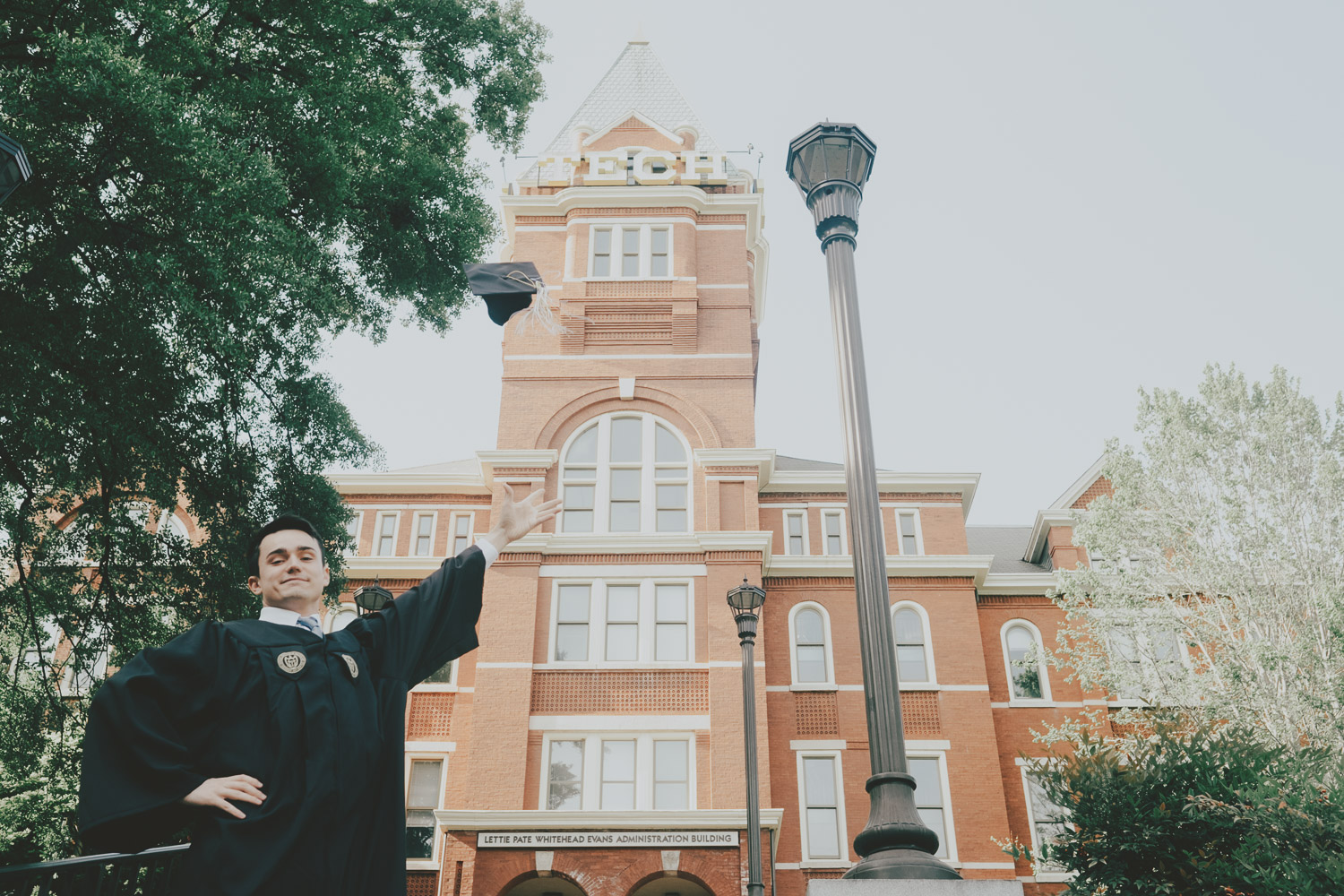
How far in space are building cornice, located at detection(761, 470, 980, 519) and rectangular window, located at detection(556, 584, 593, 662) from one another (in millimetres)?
6343

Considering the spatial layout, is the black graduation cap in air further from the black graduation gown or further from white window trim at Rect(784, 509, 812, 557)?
white window trim at Rect(784, 509, 812, 557)

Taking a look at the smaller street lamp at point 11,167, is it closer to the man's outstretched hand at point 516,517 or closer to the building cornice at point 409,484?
the man's outstretched hand at point 516,517

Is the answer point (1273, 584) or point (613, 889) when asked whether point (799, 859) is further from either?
point (1273, 584)

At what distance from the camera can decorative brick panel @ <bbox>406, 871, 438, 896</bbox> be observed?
21.9m

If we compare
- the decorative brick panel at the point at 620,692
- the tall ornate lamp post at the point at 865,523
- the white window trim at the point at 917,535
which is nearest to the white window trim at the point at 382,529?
the decorative brick panel at the point at 620,692

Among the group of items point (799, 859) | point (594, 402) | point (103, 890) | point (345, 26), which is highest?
point (594, 402)

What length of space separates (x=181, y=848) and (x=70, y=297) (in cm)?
693

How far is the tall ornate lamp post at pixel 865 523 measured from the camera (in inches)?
205

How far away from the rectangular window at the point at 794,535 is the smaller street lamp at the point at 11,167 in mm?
22260

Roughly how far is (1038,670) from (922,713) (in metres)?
3.95

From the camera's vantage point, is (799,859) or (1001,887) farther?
(799,859)

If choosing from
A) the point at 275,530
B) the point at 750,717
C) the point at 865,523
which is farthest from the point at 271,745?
the point at 750,717

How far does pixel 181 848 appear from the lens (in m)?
5.00

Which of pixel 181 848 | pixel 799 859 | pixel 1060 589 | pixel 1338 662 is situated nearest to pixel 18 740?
pixel 181 848
